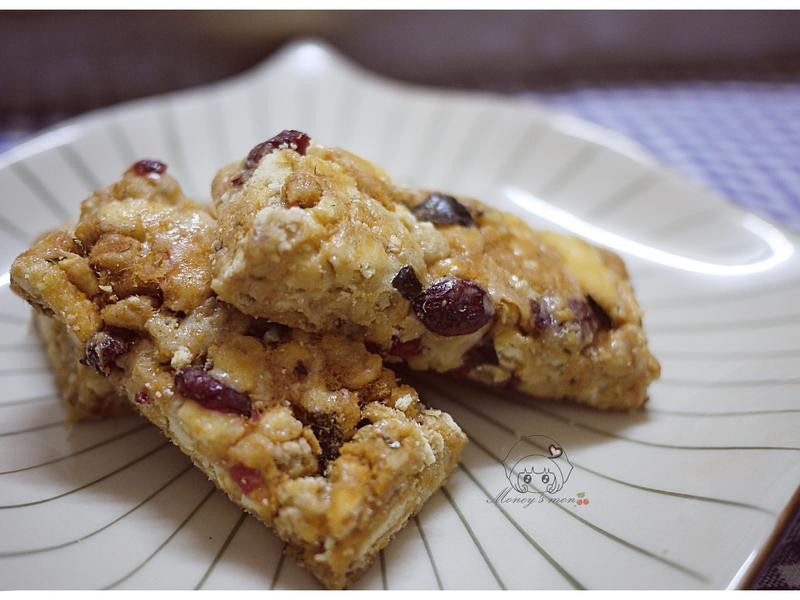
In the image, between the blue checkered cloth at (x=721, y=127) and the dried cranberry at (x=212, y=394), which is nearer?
the dried cranberry at (x=212, y=394)

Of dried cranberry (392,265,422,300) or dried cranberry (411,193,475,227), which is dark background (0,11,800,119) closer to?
dried cranberry (411,193,475,227)

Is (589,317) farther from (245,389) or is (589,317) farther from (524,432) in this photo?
(245,389)

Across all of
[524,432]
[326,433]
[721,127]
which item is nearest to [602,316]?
[524,432]

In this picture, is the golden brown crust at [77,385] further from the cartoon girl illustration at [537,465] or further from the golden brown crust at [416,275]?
the cartoon girl illustration at [537,465]

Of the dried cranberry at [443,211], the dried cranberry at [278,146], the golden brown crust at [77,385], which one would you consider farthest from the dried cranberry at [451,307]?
the golden brown crust at [77,385]

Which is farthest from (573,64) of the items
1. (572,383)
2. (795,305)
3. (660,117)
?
(572,383)

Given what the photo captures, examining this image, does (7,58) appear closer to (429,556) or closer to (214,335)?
(214,335)
